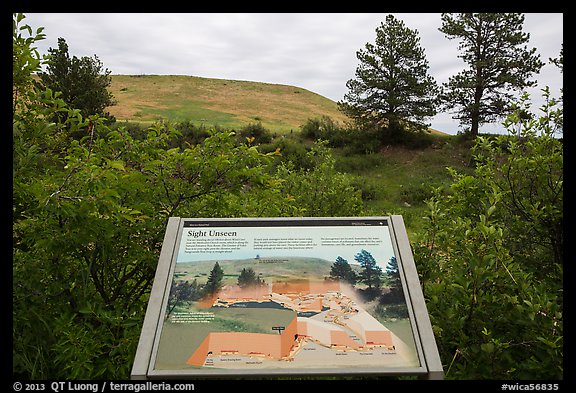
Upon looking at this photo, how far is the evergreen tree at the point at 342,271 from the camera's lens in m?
3.09

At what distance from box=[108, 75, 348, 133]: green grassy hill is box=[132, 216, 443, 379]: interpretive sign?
28.1 meters

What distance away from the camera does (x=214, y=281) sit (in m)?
Result: 3.09

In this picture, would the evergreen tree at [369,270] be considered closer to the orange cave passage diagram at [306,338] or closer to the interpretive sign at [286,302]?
the interpretive sign at [286,302]

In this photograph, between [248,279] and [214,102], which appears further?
[214,102]

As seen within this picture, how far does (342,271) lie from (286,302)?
0.43 meters

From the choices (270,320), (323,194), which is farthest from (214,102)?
(270,320)

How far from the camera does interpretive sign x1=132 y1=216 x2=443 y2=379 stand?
8.68ft

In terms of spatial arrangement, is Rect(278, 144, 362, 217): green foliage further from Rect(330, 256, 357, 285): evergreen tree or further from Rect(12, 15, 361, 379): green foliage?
Rect(330, 256, 357, 285): evergreen tree

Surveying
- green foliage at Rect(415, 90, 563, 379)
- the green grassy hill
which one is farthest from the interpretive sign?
the green grassy hill

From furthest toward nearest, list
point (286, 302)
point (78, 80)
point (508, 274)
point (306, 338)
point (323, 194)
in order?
point (78, 80) < point (323, 194) < point (508, 274) < point (286, 302) < point (306, 338)

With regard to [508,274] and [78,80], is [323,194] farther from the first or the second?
[78,80]
